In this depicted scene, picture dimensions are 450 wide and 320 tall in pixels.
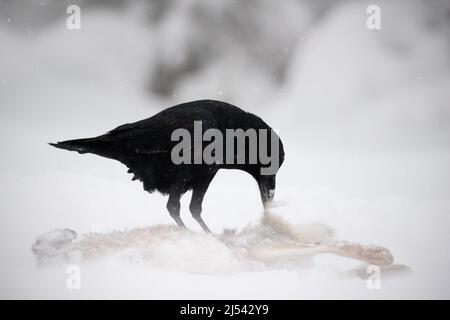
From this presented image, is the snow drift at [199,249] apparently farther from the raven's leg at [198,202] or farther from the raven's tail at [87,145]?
the raven's tail at [87,145]

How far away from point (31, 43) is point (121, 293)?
5.56 ft

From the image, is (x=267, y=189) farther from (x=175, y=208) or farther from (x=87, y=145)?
(x=87, y=145)

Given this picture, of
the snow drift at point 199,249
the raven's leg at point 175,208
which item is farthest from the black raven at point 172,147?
the snow drift at point 199,249

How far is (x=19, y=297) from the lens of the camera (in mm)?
2771

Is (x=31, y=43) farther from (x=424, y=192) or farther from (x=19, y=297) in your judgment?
(x=424, y=192)

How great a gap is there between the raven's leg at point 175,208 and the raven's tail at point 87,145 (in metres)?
0.47

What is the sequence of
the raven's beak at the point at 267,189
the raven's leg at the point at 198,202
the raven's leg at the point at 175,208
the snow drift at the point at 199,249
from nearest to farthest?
the snow drift at the point at 199,249
the raven's leg at the point at 175,208
the raven's leg at the point at 198,202
the raven's beak at the point at 267,189

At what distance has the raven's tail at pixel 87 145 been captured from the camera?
2777mm

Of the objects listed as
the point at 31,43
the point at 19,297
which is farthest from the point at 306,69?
the point at 19,297

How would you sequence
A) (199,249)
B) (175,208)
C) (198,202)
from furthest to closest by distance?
(198,202) → (175,208) → (199,249)

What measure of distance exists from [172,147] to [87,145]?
1.59 feet

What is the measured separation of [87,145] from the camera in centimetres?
278

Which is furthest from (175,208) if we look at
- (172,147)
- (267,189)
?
(267,189)

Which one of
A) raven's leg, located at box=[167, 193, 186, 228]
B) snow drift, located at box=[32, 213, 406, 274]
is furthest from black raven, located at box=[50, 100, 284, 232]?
snow drift, located at box=[32, 213, 406, 274]
